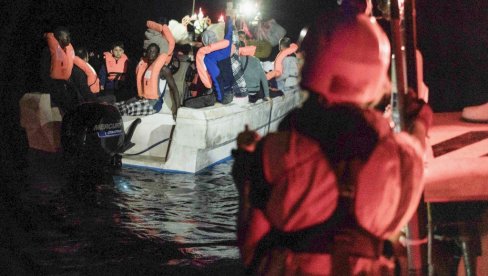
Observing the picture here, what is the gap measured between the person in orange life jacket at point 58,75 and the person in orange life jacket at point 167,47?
1.67 m

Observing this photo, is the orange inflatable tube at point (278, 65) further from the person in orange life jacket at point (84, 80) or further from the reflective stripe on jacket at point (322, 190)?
the reflective stripe on jacket at point (322, 190)

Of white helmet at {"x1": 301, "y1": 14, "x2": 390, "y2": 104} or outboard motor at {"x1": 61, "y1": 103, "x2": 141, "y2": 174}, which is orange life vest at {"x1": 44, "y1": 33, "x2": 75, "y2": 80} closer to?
outboard motor at {"x1": 61, "y1": 103, "x2": 141, "y2": 174}

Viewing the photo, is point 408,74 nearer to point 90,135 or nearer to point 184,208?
point 184,208

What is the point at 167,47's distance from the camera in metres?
11.3

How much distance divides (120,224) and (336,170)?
519 cm

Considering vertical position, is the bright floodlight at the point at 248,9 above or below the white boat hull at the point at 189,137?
above

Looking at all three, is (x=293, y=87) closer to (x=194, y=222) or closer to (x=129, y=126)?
(x=129, y=126)

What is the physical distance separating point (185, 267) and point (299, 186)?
3.66 meters

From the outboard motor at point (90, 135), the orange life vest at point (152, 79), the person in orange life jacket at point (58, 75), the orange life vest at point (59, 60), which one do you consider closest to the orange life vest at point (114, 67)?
the orange life vest at point (59, 60)

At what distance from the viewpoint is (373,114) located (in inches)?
77.7

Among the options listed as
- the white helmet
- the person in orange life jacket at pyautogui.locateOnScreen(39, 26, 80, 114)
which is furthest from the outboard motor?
the white helmet

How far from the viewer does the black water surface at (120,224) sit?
540cm

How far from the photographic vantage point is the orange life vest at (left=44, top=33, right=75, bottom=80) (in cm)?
1115

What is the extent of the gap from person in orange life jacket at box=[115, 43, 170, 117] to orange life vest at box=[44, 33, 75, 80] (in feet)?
4.75
